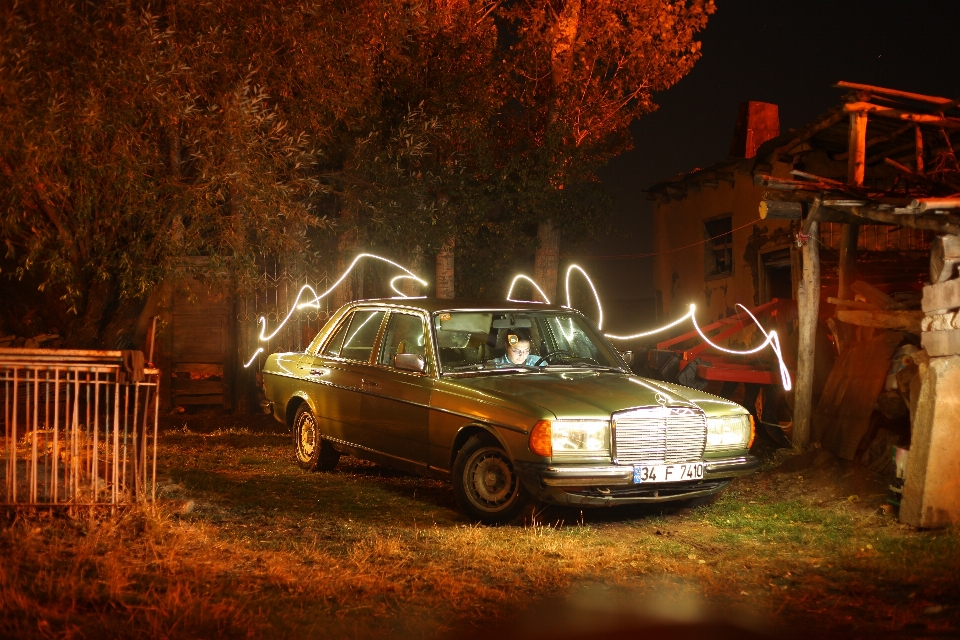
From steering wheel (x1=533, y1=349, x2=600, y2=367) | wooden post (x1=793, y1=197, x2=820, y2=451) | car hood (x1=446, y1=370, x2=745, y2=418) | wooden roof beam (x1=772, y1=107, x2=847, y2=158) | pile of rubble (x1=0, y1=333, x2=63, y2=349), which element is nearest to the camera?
car hood (x1=446, y1=370, x2=745, y2=418)

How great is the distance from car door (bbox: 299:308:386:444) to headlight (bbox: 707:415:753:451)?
3162 millimetres

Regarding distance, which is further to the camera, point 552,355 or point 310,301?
point 310,301

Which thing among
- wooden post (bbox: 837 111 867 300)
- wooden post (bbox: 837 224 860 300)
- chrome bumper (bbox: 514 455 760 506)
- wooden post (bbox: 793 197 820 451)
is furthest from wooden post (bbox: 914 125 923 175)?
chrome bumper (bbox: 514 455 760 506)

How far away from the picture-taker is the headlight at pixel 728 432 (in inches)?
297

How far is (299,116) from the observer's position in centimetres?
1236

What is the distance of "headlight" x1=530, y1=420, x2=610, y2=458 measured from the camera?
6965mm

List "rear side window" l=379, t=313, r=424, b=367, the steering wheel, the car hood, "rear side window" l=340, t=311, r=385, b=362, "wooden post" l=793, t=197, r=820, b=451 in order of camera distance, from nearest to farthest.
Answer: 1. the car hood
2. the steering wheel
3. "rear side window" l=379, t=313, r=424, b=367
4. "rear side window" l=340, t=311, r=385, b=362
5. "wooden post" l=793, t=197, r=820, b=451

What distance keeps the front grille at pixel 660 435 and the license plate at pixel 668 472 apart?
0.19 ft

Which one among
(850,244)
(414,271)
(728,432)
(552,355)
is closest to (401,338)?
(552,355)

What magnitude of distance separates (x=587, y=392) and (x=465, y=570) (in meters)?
2.01

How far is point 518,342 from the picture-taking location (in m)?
8.53

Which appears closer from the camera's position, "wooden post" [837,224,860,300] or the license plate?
the license plate

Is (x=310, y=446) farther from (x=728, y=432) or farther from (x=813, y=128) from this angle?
(x=813, y=128)

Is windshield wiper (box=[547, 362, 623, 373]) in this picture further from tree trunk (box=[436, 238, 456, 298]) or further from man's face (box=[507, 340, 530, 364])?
tree trunk (box=[436, 238, 456, 298])
